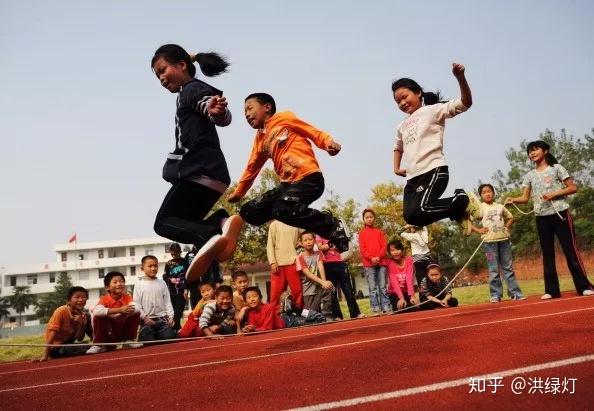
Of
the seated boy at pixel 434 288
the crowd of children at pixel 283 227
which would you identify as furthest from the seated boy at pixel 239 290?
the seated boy at pixel 434 288

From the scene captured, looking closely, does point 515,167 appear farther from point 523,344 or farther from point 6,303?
point 6,303

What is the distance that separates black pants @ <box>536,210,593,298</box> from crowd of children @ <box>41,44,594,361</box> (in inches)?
0.5

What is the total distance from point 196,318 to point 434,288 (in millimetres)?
3788

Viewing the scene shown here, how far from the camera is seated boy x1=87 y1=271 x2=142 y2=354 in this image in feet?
21.0

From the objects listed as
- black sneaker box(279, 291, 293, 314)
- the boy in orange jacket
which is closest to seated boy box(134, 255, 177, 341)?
black sneaker box(279, 291, 293, 314)

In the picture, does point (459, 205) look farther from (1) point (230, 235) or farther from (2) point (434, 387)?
(2) point (434, 387)

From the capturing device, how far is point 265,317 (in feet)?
22.3

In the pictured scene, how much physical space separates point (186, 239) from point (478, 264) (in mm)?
42731

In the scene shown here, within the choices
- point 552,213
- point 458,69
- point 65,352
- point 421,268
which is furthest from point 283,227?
point 458,69

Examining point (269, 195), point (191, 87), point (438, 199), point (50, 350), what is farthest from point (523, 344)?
point (50, 350)

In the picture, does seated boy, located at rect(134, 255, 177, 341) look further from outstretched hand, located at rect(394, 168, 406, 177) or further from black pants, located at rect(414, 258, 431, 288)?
black pants, located at rect(414, 258, 431, 288)

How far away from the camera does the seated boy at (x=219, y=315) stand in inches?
262

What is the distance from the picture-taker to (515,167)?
173ft

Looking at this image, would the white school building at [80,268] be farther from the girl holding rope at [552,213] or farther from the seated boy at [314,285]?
the girl holding rope at [552,213]
